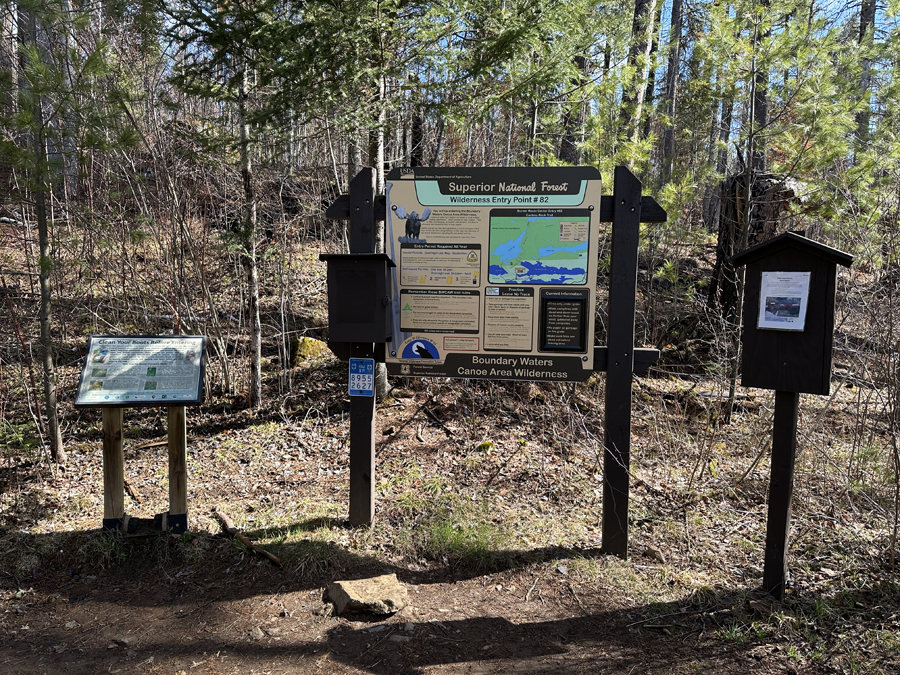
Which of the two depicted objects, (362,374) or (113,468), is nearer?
(113,468)

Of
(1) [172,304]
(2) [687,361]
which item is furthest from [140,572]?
(2) [687,361]

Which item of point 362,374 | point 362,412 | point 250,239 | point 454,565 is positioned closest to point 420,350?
point 362,374

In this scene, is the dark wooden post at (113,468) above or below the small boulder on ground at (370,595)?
above

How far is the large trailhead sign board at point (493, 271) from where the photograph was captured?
3977mm

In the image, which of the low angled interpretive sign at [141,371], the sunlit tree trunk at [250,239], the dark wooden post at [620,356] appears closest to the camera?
the dark wooden post at [620,356]

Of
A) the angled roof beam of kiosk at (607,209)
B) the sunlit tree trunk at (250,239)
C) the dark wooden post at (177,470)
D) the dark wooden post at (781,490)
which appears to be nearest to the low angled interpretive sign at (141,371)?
the dark wooden post at (177,470)

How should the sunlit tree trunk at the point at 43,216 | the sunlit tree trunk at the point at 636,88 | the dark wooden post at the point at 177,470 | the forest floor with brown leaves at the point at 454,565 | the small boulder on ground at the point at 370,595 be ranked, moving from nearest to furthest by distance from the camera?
the forest floor with brown leaves at the point at 454,565
the small boulder on ground at the point at 370,595
the dark wooden post at the point at 177,470
the sunlit tree trunk at the point at 43,216
the sunlit tree trunk at the point at 636,88

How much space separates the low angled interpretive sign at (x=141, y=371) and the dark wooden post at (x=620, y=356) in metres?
2.88

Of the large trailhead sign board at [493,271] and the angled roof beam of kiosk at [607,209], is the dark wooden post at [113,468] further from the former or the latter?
the angled roof beam of kiosk at [607,209]

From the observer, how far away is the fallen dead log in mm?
3992

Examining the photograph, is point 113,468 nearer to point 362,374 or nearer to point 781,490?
point 362,374

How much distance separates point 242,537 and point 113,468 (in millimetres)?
1008

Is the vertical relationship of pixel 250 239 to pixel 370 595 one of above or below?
above

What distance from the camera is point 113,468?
407 cm
